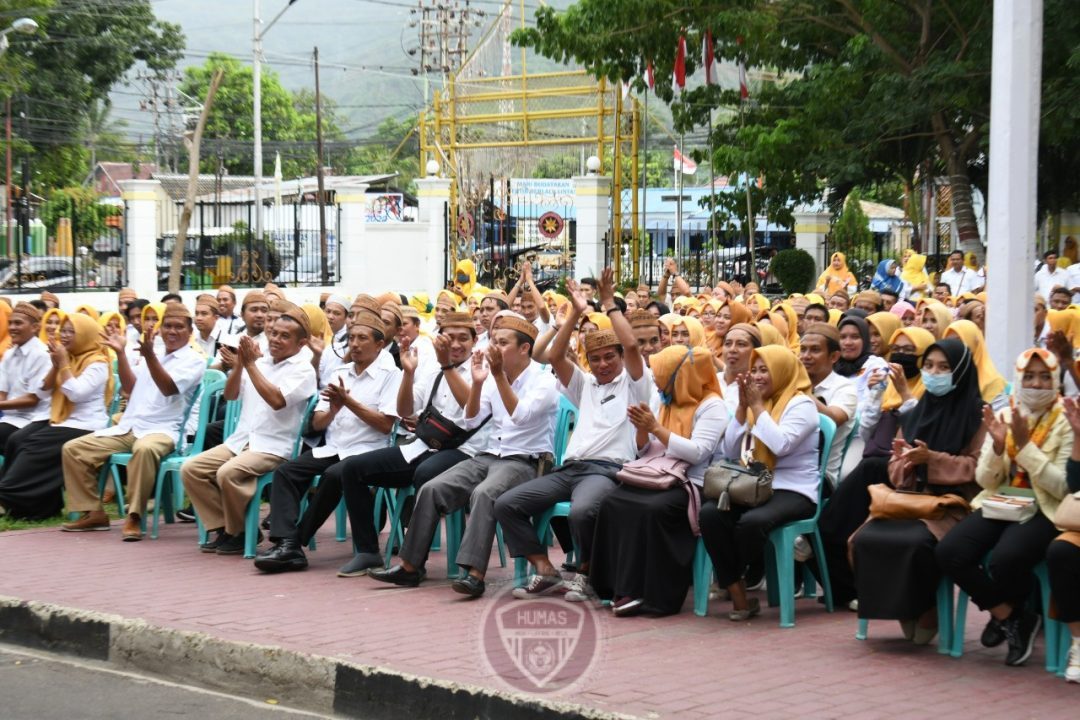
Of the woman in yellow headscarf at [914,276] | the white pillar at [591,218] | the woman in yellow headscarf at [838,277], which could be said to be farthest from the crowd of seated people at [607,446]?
the white pillar at [591,218]

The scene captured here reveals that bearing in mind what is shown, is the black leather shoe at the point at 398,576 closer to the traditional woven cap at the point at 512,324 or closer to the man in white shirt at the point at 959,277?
the traditional woven cap at the point at 512,324

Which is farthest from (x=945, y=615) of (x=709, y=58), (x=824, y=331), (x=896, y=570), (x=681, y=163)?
(x=681, y=163)

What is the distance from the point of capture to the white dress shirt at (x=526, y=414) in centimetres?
827

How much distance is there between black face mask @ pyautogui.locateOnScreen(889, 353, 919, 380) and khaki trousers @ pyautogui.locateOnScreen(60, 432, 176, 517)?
Result: 5.16 meters

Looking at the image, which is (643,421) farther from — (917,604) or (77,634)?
(77,634)

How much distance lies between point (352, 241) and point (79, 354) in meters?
15.0

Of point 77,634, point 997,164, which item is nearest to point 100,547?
point 77,634

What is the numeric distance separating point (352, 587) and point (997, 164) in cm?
471

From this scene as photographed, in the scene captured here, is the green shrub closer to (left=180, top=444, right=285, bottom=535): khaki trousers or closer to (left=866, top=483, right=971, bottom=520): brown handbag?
(left=180, top=444, right=285, bottom=535): khaki trousers

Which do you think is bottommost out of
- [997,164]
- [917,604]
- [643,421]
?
[917,604]

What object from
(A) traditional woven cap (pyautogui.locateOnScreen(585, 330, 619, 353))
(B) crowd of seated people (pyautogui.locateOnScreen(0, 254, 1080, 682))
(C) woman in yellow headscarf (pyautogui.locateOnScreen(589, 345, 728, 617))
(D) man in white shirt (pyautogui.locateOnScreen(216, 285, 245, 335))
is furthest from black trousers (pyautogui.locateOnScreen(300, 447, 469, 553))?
(D) man in white shirt (pyautogui.locateOnScreen(216, 285, 245, 335))

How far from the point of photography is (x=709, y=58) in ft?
65.3

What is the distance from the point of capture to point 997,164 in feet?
28.8

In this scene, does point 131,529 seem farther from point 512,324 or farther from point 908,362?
point 908,362
